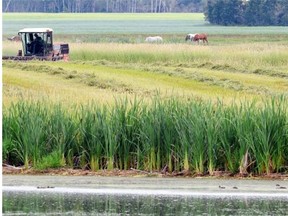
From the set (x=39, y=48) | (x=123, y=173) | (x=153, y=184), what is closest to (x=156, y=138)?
(x=123, y=173)

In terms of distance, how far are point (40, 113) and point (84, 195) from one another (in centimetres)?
378

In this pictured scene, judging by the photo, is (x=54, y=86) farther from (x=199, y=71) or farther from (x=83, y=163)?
(x=83, y=163)

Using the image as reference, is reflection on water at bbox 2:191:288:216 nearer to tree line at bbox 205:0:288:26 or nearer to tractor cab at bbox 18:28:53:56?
tractor cab at bbox 18:28:53:56

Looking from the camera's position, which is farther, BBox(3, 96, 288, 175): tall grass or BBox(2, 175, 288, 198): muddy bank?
BBox(3, 96, 288, 175): tall grass

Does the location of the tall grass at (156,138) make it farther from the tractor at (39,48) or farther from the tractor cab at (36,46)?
the tractor cab at (36,46)

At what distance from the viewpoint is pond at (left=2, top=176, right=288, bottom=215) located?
11703 mm

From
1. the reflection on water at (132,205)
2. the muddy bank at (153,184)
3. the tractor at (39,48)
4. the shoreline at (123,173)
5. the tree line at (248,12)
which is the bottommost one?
the tree line at (248,12)

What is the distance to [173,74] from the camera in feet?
138

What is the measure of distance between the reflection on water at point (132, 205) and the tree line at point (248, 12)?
13927 cm

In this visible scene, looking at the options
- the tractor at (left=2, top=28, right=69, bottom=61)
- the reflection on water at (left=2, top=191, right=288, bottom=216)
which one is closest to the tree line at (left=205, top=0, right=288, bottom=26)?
the tractor at (left=2, top=28, right=69, bottom=61)

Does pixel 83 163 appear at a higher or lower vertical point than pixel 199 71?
higher

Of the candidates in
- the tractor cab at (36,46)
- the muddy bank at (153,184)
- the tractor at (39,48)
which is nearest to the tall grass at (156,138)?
the muddy bank at (153,184)

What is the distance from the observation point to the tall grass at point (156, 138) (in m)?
15.5

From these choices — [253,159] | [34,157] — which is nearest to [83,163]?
[34,157]
